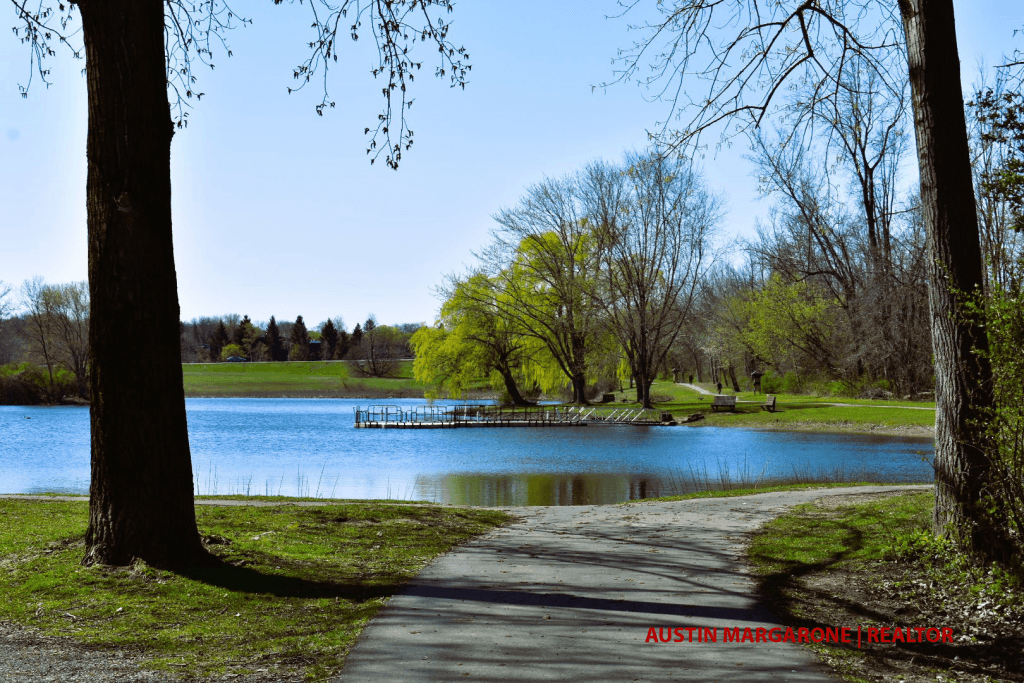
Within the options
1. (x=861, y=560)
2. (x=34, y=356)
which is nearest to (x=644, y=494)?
(x=861, y=560)

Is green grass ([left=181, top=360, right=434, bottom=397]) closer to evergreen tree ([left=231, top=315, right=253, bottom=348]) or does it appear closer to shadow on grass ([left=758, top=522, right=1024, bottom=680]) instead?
evergreen tree ([left=231, top=315, right=253, bottom=348])

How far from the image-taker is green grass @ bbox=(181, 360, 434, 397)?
98562 millimetres

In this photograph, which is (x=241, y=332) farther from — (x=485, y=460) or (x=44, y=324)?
(x=485, y=460)

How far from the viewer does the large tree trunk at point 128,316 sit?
707 cm

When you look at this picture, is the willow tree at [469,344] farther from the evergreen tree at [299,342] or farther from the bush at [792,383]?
the evergreen tree at [299,342]

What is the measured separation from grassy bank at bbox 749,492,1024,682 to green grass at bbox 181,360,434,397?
78.3 m

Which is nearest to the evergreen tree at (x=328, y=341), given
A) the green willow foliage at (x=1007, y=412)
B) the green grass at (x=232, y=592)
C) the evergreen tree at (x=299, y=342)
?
the evergreen tree at (x=299, y=342)

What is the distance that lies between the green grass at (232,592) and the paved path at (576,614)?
1.27 feet

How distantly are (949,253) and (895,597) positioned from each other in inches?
124

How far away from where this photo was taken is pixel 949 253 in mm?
7312

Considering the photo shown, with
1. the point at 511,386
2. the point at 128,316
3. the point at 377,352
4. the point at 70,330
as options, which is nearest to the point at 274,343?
the point at 377,352

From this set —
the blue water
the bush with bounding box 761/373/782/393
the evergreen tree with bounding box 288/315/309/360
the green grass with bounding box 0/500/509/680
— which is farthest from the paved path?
the evergreen tree with bounding box 288/315/309/360

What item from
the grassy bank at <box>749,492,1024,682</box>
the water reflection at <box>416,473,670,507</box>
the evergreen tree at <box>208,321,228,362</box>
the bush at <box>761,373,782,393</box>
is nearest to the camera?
the grassy bank at <box>749,492,1024,682</box>

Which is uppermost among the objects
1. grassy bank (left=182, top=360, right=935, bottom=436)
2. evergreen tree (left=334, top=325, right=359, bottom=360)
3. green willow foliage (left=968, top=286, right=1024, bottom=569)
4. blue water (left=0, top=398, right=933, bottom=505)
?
evergreen tree (left=334, top=325, right=359, bottom=360)
